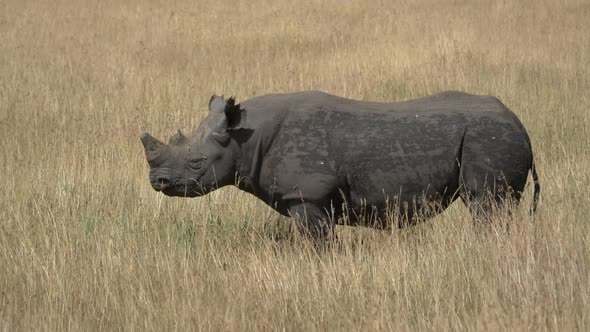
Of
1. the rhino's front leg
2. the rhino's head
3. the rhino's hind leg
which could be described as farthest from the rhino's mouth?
the rhino's hind leg

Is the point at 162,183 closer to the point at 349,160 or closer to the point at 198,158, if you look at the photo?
the point at 198,158

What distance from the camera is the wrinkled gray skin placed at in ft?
16.6

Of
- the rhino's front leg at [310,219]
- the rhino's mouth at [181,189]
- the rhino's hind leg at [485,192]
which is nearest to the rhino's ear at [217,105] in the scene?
the rhino's mouth at [181,189]

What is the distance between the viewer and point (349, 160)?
509 cm

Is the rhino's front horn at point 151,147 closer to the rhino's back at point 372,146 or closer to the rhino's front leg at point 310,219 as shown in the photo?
the rhino's back at point 372,146

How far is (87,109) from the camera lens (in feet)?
32.2

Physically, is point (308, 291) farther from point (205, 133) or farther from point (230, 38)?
point (230, 38)

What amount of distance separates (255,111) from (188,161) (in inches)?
18.8

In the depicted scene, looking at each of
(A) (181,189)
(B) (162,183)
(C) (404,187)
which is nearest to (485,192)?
(C) (404,187)

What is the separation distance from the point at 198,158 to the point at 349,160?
0.84m

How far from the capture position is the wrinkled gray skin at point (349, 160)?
5062 millimetres

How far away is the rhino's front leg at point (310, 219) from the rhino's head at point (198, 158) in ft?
1.52

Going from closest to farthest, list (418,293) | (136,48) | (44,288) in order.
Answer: (418,293) < (44,288) < (136,48)

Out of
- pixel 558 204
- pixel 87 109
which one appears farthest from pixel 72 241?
pixel 87 109
